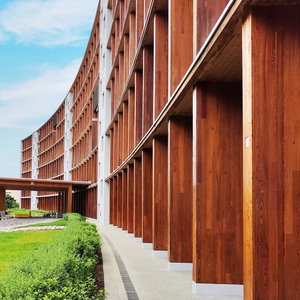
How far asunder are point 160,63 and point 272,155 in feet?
34.1

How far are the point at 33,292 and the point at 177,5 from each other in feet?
30.7

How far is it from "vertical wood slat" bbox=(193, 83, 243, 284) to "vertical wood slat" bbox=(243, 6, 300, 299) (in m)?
3.04

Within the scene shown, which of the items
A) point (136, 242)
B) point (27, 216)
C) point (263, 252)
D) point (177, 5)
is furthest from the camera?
point (27, 216)

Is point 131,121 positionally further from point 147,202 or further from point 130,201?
point 147,202

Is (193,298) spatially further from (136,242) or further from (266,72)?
(136,242)

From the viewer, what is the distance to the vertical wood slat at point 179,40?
12.5m

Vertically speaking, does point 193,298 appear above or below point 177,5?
below

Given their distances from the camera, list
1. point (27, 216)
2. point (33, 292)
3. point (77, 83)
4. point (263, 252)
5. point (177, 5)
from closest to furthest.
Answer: point (33, 292)
point (263, 252)
point (177, 5)
point (27, 216)
point (77, 83)

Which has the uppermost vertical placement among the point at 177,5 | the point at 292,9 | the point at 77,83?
the point at 77,83

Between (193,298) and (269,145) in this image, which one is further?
(193,298)

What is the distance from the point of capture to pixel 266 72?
604cm

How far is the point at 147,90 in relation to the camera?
61.7 feet

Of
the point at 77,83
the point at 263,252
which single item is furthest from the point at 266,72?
the point at 77,83

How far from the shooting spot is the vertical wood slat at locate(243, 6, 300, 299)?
5.84 metres
